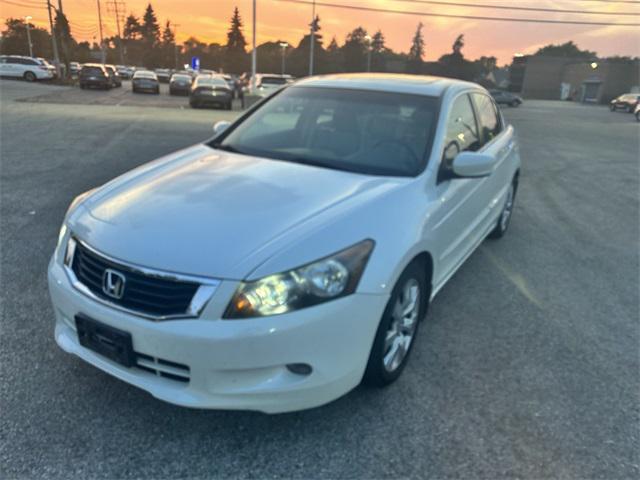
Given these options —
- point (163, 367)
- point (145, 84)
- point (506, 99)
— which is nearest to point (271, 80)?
point (145, 84)

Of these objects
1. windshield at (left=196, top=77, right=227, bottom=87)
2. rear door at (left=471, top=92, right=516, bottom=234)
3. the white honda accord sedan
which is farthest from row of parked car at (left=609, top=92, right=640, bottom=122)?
the white honda accord sedan

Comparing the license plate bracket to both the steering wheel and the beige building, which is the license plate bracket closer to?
the steering wheel

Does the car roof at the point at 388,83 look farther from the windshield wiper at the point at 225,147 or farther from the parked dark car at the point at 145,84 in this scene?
the parked dark car at the point at 145,84

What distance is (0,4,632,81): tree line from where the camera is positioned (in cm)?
8144

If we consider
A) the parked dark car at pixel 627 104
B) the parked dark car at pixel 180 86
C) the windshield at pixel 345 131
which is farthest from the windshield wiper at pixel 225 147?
the parked dark car at pixel 627 104

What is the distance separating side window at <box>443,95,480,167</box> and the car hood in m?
0.67

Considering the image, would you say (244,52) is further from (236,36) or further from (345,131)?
(345,131)

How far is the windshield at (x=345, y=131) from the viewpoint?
10.8ft

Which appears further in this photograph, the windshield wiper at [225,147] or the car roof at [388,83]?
the car roof at [388,83]

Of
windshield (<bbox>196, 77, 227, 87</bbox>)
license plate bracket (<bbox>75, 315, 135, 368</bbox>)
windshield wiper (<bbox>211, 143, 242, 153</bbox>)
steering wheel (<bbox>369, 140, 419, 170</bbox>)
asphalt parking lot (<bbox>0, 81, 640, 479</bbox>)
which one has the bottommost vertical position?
asphalt parking lot (<bbox>0, 81, 640, 479</bbox>)

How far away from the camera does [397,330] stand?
278 cm

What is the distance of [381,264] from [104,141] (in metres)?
9.79

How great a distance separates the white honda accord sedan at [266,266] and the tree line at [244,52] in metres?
69.9

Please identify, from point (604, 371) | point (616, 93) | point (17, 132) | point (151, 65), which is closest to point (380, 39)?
point (151, 65)
